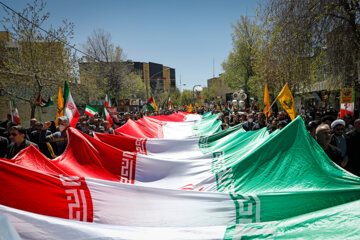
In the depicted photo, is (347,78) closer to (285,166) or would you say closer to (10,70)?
(285,166)

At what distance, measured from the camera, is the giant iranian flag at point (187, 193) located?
7.68 ft

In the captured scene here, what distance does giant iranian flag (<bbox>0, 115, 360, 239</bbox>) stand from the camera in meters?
2.34

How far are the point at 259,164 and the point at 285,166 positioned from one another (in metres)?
0.42

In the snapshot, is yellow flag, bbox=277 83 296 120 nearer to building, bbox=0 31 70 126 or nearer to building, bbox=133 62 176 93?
building, bbox=0 31 70 126

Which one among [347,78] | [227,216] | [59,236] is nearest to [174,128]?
[347,78]

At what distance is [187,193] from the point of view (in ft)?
10.4

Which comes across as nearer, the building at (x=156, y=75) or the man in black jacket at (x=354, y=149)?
the man in black jacket at (x=354, y=149)

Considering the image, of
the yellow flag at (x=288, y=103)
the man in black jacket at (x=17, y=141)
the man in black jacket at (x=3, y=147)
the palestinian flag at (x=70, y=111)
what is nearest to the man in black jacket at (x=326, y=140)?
the yellow flag at (x=288, y=103)

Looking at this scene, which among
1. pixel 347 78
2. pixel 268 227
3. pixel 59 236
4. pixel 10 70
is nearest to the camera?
pixel 59 236

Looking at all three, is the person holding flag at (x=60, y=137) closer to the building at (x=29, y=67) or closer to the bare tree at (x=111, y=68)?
the building at (x=29, y=67)

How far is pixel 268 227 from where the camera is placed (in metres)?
2.37

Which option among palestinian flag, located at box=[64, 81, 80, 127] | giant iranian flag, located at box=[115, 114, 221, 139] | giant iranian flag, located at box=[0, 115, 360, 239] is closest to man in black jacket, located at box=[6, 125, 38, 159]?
giant iranian flag, located at box=[0, 115, 360, 239]

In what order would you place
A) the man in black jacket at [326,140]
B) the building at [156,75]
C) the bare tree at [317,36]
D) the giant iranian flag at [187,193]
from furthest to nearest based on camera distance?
the building at [156,75]
the bare tree at [317,36]
the man in black jacket at [326,140]
the giant iranian flag at [187,193]

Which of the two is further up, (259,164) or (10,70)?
(10,70)
